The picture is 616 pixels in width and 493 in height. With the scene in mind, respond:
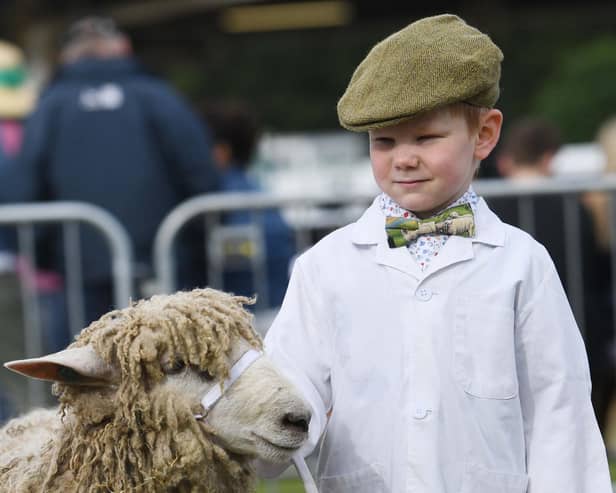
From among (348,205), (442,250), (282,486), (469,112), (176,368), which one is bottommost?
(282,486)

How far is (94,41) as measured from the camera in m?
6.55

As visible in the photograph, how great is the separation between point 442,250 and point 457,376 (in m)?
0.30

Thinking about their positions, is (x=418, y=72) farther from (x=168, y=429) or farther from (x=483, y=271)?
(x=168, y=429)

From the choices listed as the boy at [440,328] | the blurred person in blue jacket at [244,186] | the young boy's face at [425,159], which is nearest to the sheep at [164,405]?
the boy at [440,328]

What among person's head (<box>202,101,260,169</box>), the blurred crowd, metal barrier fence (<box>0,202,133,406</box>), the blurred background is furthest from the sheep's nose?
the blurred background

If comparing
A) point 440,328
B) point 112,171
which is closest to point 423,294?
point 440,328

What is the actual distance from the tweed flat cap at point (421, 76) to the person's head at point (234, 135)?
4.30 meters

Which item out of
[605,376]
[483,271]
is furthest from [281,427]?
[605,376]

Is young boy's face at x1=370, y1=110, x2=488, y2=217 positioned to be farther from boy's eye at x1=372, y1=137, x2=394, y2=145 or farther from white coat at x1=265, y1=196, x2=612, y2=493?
white coat at x1=265, y1=196, x2=612, y2=493

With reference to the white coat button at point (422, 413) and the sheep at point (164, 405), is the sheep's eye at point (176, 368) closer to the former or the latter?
the sheep at point (164, 405)

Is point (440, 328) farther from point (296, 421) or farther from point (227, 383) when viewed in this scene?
point (227, 383)

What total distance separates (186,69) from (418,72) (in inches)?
618

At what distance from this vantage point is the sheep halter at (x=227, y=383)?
2922 millimetres

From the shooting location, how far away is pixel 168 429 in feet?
9.61
